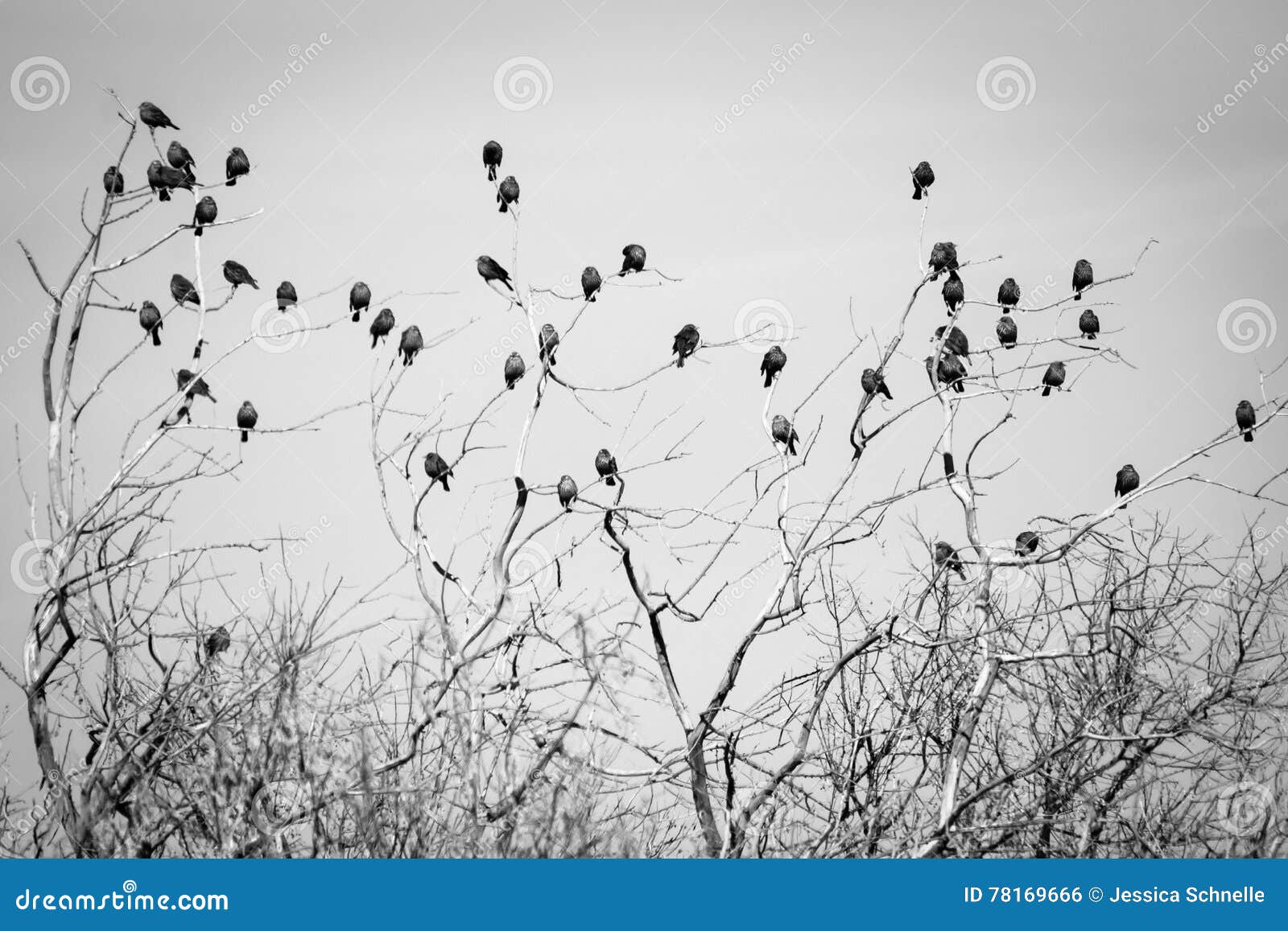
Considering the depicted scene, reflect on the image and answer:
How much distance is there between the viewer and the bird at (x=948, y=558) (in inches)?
379

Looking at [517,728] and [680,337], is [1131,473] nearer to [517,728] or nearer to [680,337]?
[680,337]

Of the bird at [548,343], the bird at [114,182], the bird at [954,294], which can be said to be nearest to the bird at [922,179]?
the bird at [954,294]

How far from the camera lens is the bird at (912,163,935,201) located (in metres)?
11.4

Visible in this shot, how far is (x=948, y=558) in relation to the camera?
9562mm

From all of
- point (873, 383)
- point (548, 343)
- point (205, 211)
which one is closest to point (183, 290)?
point (205, 211)

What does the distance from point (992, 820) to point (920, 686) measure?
1182 mm

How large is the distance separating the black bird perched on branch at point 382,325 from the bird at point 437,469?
4.47 feet

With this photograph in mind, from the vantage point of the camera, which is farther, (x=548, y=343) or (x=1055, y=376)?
(x=1055, y=376)

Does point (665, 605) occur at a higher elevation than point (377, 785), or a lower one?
higher

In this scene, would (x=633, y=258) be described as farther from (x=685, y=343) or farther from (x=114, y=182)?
(x=114, y=182)

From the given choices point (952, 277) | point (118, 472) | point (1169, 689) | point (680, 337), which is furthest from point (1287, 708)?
point (118, 472)

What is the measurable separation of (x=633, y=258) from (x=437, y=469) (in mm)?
2307

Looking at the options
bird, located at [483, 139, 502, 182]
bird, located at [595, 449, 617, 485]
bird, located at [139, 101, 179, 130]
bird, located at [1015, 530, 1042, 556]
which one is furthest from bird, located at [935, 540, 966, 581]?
bird, located at [139, 101, 179, 130]

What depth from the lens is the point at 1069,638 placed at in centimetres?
940
